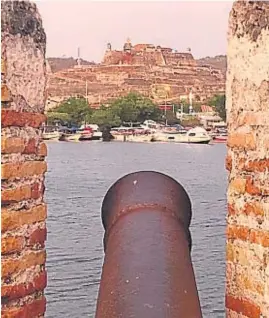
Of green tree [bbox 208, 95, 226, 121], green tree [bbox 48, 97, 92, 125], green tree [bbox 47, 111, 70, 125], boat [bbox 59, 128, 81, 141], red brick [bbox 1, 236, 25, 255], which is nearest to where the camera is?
red brick [bbox 1, 236, 25, 255]

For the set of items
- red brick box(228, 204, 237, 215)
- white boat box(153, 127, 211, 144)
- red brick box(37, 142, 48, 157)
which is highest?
red brick box(37, 142, 48, 157)

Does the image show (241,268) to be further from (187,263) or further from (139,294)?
(139,294)

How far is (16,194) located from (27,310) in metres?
0.46

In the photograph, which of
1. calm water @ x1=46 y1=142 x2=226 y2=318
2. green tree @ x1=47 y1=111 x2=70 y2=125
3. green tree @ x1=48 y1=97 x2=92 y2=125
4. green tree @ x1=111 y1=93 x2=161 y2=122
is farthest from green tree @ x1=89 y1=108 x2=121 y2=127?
calm water @ x1=46 y1=142 x2=226 y2=318

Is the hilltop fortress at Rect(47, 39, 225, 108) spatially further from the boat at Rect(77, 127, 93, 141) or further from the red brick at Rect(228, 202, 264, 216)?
the red brick at Rect(228, 202, 264, 216)

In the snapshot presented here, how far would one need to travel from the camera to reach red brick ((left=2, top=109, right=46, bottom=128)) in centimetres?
306

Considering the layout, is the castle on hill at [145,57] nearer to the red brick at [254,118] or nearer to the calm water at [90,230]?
the calm water at [90,230]

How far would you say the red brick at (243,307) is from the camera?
3201 mm

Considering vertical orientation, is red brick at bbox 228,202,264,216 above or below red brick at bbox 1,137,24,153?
below

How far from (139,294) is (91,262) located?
10.7 m

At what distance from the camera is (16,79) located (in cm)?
314

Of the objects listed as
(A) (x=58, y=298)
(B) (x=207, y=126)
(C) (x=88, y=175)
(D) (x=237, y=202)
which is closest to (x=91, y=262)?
(A) (x=58, y=298)

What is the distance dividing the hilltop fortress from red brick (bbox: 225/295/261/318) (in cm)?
5358

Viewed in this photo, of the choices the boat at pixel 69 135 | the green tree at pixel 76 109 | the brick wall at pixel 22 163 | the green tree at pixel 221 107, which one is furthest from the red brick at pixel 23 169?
the boat at pixel 69 135
